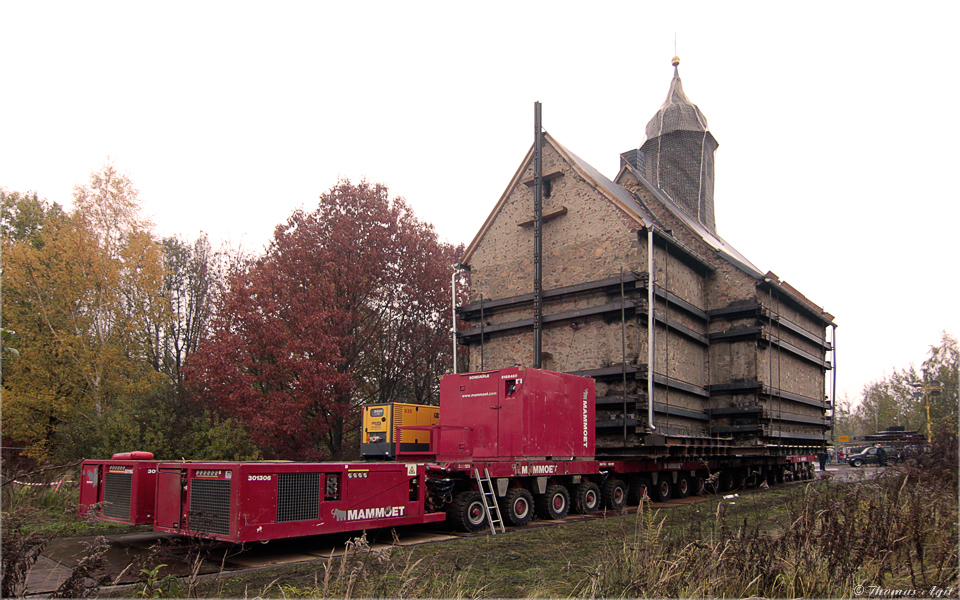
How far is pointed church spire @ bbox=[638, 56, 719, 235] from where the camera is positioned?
29.0 metres

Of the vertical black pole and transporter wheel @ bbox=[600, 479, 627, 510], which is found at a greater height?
the vertical black pole

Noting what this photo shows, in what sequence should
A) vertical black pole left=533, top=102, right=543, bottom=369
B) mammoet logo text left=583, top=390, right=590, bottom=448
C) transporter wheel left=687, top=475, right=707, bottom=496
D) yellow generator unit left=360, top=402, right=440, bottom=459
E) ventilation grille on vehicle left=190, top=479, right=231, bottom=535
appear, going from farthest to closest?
transporter wheel left=687, top=475, right=707, bottom=496 < vertical black pole left=533, top=102, right=543, bottom=369 < yellow generator unit left=360, top=402, right=440, bottom=459 < mammoet logo text left=583, top=390, right=590, bottom=448 < ventilation grille on vehicle left=190, top=479, right=231, bottom=535

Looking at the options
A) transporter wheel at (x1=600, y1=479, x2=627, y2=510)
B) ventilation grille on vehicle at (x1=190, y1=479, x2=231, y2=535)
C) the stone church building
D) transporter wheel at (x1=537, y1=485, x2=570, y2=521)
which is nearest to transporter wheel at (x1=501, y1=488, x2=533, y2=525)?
transporter wheel at (x1=537, y1=485, x2=570, y2=521)

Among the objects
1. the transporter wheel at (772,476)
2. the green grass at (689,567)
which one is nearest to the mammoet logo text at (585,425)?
the green grass at (689,567)

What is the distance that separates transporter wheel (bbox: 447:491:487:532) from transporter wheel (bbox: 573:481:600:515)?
3157 mm

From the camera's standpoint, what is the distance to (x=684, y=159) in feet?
95.7

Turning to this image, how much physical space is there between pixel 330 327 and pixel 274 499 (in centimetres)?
1480

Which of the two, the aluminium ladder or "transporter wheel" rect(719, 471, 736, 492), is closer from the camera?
the aluminium ladder

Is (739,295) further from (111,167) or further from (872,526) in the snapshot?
(111,167)

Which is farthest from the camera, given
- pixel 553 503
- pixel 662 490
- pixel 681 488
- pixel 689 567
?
pixel 681 488

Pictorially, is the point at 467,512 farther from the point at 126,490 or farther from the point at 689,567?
the point at 689,567

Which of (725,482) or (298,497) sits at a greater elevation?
(298,497)

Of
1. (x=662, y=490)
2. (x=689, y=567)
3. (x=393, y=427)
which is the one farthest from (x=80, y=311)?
(x=689, y=567)

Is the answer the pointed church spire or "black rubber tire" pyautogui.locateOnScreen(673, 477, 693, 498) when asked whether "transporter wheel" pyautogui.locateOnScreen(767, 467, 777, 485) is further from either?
the pointed church spire
